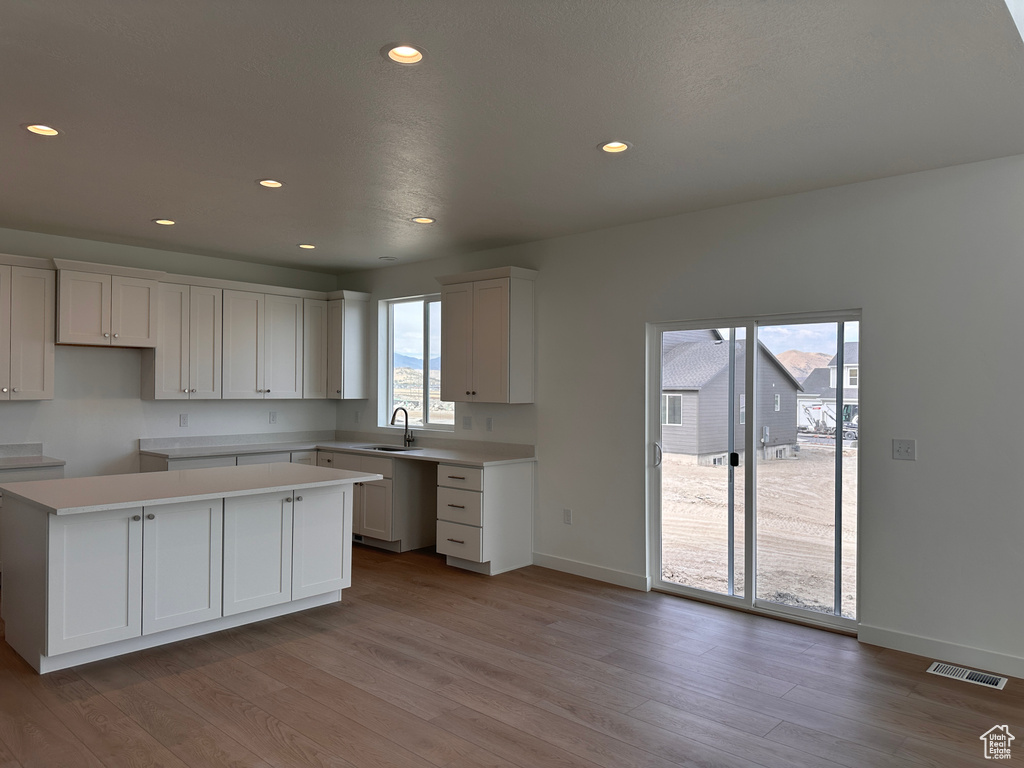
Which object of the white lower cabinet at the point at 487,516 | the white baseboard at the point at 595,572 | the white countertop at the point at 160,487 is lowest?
the white baseboard at the point at 595,572

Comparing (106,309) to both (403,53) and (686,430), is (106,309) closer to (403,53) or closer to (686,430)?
(403,53)

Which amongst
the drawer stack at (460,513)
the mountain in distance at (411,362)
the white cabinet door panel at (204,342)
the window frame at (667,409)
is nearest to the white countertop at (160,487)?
the drawer stack at (460,513)

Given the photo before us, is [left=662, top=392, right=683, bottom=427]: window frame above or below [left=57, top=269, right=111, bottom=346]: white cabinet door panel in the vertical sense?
below

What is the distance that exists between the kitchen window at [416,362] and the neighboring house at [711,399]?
2263mm

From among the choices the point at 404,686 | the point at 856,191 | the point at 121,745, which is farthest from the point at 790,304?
the point at 121,745

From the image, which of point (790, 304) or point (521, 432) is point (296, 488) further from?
point (790, 304)

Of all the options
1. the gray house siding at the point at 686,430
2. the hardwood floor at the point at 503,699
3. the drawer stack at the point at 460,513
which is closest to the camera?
the hardwood floor at the point at 503,699

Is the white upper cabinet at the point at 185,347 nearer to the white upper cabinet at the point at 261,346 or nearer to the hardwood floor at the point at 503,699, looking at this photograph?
the white upper cabinet at the point at 261,346

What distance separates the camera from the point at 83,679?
3.18m

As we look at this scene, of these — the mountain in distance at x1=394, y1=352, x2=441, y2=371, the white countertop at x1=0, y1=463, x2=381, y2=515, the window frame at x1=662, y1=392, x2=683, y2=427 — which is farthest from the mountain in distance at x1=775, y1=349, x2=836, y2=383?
the mountain in distance at x1=394, y1=352, x2=441, y2=371

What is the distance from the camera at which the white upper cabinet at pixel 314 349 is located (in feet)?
21.9

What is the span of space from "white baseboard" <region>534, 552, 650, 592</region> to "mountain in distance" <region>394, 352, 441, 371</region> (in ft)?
6.57

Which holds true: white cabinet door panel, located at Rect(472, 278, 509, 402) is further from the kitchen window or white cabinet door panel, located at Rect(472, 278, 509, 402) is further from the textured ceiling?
the textured ceiling

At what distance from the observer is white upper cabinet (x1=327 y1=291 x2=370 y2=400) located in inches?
263
